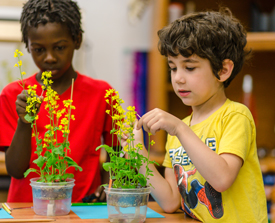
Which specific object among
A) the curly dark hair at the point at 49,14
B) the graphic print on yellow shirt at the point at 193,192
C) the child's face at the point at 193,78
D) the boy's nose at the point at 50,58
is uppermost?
the curly dark hair at the point at 49,14

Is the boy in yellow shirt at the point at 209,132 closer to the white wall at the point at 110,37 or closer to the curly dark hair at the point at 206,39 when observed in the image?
the curly dark hair at the point at 206,39

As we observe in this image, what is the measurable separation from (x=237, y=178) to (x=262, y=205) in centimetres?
11

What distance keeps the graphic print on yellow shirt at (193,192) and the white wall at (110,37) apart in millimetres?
1448

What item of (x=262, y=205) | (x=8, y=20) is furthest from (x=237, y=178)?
(x=8, y=20)

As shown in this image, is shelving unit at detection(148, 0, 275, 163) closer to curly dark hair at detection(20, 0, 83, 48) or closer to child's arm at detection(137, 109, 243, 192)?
curly dark hair at detection(20, 0, 83, 48)

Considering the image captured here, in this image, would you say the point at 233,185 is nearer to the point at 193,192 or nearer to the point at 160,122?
the point at 193,192

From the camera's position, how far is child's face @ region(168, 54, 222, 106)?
94 centimetres

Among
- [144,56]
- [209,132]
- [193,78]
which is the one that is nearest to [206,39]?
[193,78]

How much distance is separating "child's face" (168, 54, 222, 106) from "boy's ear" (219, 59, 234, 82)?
36 millimetres

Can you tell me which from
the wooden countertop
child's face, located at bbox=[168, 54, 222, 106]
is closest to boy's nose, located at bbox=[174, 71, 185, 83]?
child's face, located at bbox=[168, 54, 222, 106]

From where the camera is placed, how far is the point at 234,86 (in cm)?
238

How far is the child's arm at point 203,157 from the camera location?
0.81m

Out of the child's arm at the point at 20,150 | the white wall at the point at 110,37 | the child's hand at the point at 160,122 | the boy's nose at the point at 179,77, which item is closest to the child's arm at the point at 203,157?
the child's hand at the point at 160,122

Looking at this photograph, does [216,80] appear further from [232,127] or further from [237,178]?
[237,178]
